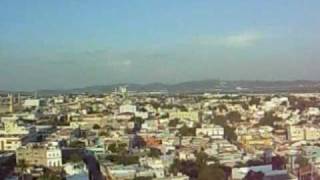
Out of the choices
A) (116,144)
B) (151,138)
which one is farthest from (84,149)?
(151,138)

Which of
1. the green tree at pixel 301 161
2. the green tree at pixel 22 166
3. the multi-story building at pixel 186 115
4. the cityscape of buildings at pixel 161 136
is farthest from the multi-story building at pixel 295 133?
the green tree at pixel 22 166

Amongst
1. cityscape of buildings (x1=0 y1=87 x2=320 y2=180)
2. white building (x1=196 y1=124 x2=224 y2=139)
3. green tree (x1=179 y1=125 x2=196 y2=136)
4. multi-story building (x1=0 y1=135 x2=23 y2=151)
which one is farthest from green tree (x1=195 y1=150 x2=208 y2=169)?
multi-story building (x1=0 y1=135 x2=23 y2=151)

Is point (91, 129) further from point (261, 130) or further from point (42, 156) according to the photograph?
point (261, 130)

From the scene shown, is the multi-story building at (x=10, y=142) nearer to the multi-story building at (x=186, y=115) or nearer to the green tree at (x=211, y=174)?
the multi-story building at (x=186, y=115)

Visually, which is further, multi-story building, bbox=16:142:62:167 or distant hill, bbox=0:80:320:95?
multi-story building, bbox=16:142:62:167

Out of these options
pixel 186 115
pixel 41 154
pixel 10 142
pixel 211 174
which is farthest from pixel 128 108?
pixel 211 174

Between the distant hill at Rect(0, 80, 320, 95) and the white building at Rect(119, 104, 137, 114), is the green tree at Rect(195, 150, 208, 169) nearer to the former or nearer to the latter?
the distant hill at Rect(0, 80, 320, 95)

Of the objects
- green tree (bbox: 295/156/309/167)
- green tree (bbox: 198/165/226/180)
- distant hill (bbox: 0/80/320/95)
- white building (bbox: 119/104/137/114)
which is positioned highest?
distant hill (bbox: 0/80/320/95)

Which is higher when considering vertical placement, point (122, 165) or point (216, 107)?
point (216, 107)
